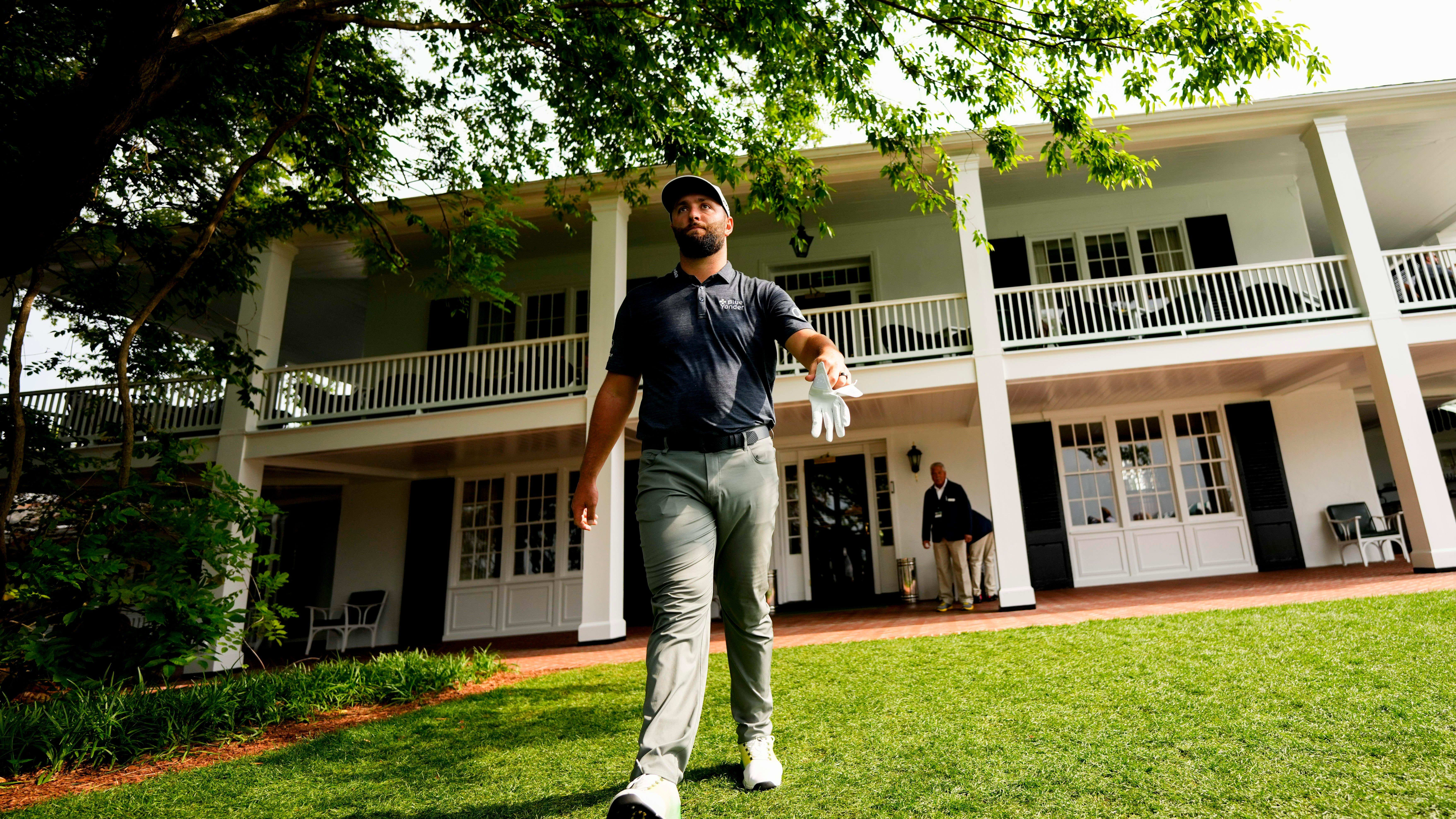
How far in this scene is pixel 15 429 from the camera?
4934mm

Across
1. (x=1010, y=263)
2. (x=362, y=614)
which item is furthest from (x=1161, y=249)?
(x=362, y=614)

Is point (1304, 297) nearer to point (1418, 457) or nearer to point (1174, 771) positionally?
point (1418, 457)

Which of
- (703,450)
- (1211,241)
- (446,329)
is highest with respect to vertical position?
(1211,241)

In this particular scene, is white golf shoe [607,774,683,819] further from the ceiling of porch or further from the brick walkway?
the ceiling of porch

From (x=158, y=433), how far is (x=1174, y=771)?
7360mm

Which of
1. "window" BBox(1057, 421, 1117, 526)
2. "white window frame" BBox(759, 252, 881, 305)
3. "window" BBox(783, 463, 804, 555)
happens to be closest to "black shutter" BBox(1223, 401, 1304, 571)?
"window" BBox(1057, 421, 1117, 526)

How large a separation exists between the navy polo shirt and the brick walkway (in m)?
4.23

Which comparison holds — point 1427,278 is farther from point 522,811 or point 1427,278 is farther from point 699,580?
point 522,811

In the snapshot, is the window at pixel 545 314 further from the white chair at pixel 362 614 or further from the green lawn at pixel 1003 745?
the green lawn at pixel 1003 745

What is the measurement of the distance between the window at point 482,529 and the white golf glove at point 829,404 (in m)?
10.4

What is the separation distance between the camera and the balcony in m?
9.19

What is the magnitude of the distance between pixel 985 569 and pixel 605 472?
16.9 feet

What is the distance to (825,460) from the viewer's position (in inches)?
443

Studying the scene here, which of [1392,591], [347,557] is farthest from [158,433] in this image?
[1392,591]
